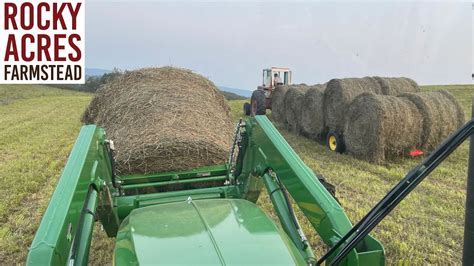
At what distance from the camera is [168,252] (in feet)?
5.50

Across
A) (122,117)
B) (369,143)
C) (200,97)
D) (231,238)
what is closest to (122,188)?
(122,117)

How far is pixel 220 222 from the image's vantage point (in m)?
1.99

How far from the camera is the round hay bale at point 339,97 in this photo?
10000 mm

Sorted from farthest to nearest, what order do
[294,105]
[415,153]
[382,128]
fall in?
[294,105], [415,153], [382,128]

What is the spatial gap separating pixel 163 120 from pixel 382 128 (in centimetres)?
512

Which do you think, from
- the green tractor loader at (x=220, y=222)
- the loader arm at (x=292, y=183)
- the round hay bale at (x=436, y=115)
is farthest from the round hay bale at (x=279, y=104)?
the green tractor loader at (x=220, y=222)

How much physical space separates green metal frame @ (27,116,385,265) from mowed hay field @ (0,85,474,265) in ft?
2.97

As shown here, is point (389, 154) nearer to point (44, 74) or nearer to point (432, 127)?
point (432, 127)

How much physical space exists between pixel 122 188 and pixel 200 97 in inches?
79.8

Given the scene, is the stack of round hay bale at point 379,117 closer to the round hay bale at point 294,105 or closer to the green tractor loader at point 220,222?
the round hay bale at point 294,105

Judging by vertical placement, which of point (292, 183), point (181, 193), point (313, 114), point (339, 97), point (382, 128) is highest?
point (292, 183)

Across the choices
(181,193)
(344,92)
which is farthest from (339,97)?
(181,193)

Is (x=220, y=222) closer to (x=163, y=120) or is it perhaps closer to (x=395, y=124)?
(x=163, y=120)

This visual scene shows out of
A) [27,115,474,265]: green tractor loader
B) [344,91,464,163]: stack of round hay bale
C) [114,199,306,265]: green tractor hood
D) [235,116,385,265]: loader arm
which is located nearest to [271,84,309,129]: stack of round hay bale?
[344,91,464,163]: stack of round hay bale
